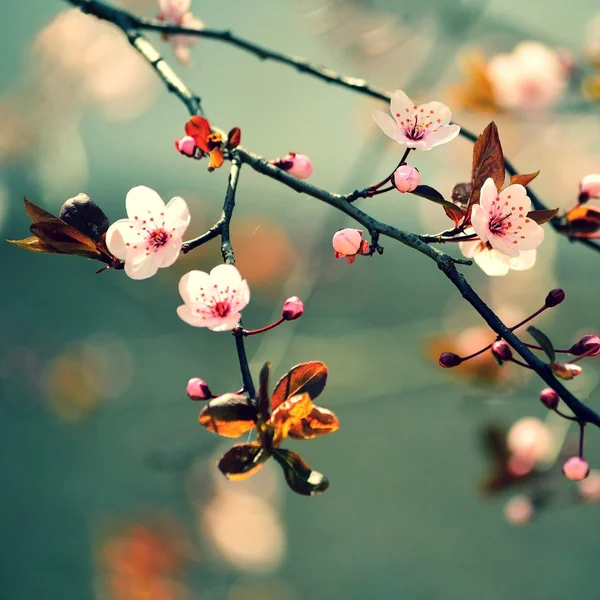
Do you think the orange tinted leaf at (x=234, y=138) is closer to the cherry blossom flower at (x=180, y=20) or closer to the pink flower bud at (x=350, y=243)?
the pink flower bud at (x=350, y=243)

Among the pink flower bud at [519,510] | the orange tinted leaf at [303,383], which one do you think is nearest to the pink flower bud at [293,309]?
the orange tinted leaf at [303,383]

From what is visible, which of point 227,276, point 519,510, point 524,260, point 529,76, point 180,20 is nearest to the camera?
point 227,276

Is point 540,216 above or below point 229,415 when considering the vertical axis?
above

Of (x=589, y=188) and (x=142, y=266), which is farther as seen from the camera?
(x=589, y=188)

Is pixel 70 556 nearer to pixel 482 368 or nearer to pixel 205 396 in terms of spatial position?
pixel 482 368

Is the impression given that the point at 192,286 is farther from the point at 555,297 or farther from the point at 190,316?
the point at 555,297

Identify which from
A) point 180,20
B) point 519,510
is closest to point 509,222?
point 180,20

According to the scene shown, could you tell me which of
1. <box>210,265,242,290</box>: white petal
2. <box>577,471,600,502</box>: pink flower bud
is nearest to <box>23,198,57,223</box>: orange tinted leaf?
<box>210,265,242,290</box>: white petal
